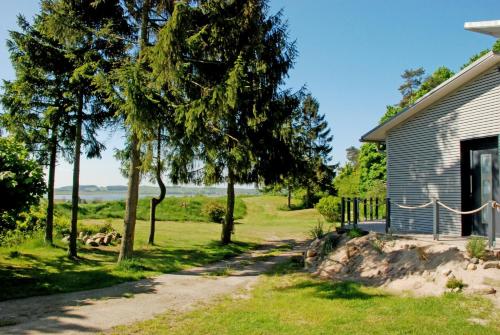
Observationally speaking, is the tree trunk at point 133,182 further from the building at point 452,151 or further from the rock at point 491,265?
the rock at point 491,265

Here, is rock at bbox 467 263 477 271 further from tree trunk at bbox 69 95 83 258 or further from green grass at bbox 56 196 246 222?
green grass at bbox 56 196 246 222

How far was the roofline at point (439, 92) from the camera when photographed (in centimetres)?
1108

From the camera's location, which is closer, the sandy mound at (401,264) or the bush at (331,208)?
the sandy mound at (401,264)

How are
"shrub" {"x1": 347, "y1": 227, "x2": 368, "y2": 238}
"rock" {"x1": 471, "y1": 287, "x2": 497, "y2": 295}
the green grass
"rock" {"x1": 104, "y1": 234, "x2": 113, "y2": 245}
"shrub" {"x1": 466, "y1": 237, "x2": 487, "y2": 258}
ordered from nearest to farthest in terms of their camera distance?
"rock" {"x1": 471, "y1": 287, "x2": 497, "y2": 295}
"shrub" {"x1": 466, "y1": 237, "x2": 487, "y2": 258}
"shrub" {"x1": 347, "y1": 227, "x2": 368, "y2": 238}
"rock" {"x1": 104, "y1": 234, "x2": 113, "y2": 245}
the green grass

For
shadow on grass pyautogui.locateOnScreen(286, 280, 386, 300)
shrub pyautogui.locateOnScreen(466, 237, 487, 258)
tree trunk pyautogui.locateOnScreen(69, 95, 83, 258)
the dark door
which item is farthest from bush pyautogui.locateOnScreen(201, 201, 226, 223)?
shrub pyautogui.locateOnScreen(466, 237, 487, 258)

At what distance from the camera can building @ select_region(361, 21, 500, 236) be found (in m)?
11.7

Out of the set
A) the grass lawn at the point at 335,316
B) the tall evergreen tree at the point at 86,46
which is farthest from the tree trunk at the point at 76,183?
the grass lawn at the point at 335,316

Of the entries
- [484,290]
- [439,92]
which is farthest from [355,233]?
[484,290]

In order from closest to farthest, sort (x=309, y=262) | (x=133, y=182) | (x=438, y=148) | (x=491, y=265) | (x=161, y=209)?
(x=491, y=265) → (x=438, y=148) → (x=309, y=262) → (x=133, y=182) → (x=161, y=209)

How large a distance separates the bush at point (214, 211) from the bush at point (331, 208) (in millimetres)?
7888

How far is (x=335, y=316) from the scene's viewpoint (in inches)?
310

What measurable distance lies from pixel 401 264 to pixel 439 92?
19.0 ft

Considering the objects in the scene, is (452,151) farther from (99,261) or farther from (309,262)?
(99,261)

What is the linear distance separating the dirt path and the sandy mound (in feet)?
7.72
